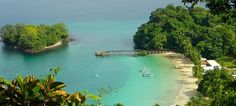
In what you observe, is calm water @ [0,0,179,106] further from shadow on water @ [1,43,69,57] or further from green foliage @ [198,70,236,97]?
green foliage @ [198,70,236,97]

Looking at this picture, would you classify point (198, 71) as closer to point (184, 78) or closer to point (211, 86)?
point (184, 78)

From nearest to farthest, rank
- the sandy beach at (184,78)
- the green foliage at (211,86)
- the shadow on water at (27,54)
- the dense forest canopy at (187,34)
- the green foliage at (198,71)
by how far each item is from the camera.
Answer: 1. the green foliage at (211,86)
2. the sandy beach at (184,78)
3. the green foliage at (198,71)
4. the dense forest canopy at (187,34)
5. the shadow on water at (27,54)

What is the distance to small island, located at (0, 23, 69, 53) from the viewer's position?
154 feet

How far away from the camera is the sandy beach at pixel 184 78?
28.8 metres

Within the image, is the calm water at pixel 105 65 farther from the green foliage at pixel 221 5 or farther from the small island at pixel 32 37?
the green foliage at pixel 221 5

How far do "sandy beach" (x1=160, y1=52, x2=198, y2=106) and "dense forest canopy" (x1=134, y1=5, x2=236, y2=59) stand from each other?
2.82ft

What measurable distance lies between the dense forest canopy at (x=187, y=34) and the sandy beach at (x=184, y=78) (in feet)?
2.82

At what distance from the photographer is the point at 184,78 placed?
110 ft

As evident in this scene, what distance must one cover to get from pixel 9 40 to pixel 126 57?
14422 millimetres

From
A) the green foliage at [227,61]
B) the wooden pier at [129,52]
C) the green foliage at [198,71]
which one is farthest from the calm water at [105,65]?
the green foliage at [227,61]

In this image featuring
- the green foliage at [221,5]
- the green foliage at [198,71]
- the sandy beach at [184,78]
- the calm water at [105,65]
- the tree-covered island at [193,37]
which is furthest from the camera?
the tree-covered island at [193,37]

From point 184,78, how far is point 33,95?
28210 mm

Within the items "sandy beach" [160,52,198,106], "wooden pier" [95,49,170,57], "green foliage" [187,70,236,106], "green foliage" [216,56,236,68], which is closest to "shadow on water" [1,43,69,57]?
"wooden pier" [95,49,170,57]

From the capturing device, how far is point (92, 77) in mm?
36438
